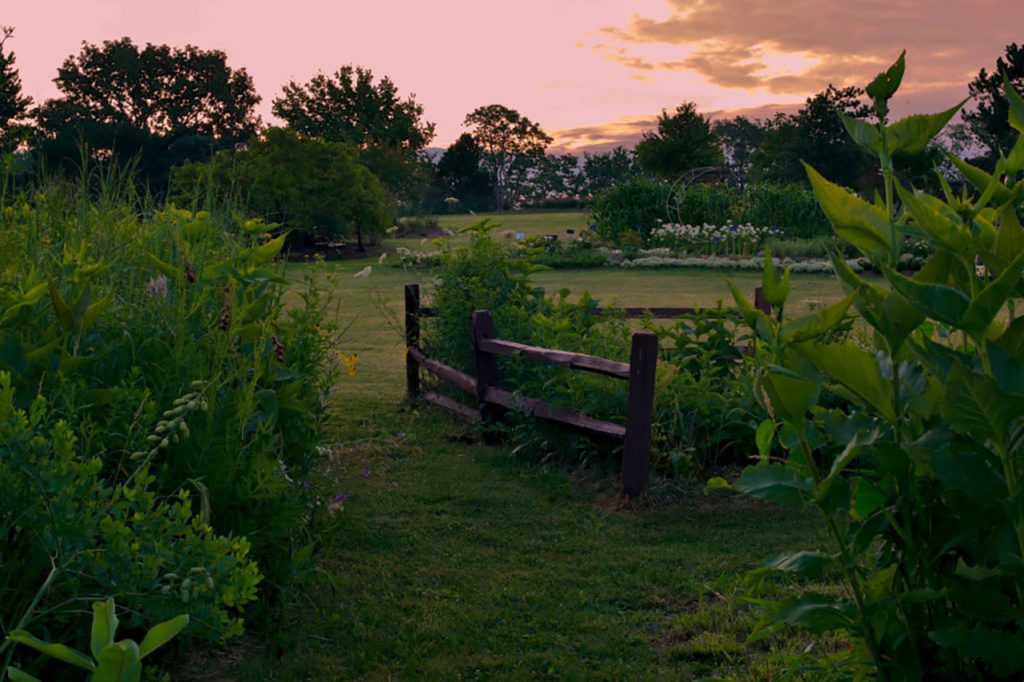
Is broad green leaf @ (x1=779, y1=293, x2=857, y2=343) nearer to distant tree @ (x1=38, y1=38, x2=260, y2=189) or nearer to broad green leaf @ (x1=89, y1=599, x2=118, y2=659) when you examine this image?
broad green leaf @ (x1=89, y1=599, x2=118, y2=659)

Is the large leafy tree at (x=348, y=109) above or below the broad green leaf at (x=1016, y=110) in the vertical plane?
above

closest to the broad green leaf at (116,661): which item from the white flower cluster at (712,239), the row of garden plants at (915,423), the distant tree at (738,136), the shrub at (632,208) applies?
the row of garden plants at (915,423)

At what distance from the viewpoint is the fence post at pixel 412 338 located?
894 cm

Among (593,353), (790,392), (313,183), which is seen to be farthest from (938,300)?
(313,183)

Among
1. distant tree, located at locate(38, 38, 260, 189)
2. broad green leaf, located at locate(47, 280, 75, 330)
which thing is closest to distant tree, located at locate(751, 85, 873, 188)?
distant tree, located at locate(38, 38, 260, 189)

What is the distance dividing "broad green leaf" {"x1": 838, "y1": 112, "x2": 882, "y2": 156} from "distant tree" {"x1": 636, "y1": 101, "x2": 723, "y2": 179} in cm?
4376

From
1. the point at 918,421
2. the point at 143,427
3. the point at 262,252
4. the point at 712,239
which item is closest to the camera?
the point at 918,421

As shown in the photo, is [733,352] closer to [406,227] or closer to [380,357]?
[380,357]

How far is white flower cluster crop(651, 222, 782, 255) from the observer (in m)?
23.3

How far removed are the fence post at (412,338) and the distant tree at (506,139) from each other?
74.5 meters

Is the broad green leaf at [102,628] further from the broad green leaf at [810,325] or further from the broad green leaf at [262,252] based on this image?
the broad green leaf at [262,252]

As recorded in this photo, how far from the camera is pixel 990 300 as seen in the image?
5.03ft

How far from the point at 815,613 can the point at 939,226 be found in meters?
0.80

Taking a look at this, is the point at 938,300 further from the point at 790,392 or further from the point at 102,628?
the point at 102,628
